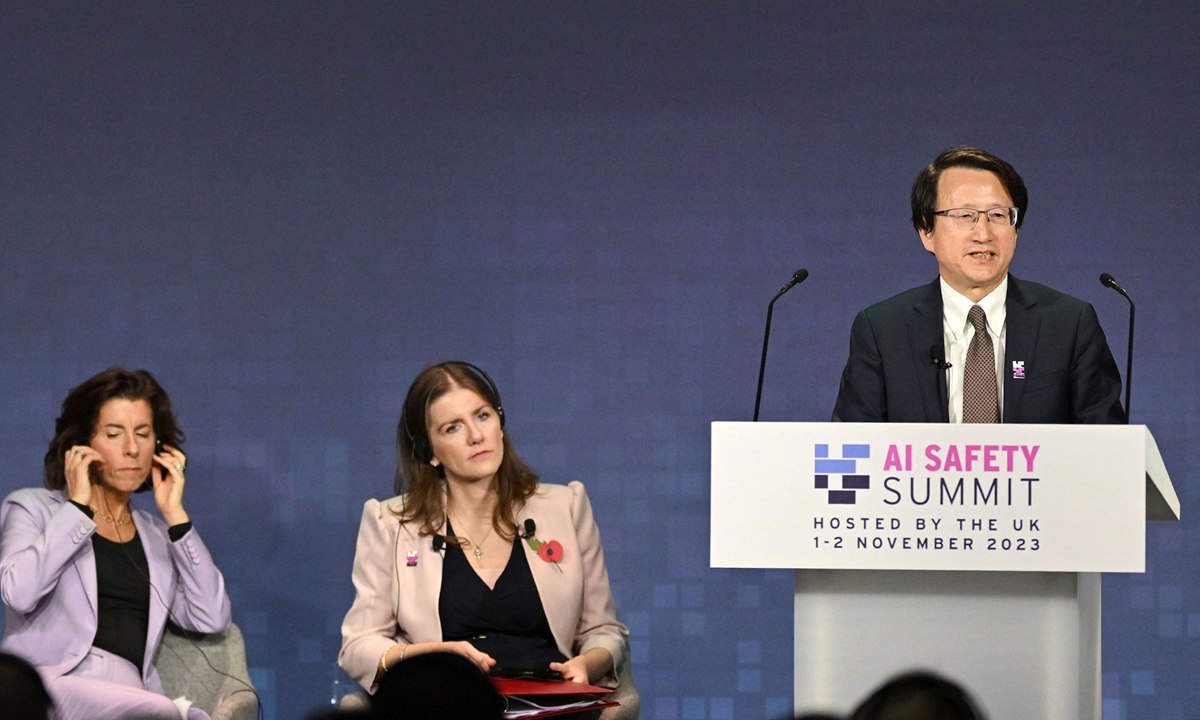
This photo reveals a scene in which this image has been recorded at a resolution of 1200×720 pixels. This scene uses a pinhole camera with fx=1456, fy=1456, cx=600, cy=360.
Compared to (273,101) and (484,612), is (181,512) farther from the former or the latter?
(273,101)

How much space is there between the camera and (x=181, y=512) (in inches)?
161

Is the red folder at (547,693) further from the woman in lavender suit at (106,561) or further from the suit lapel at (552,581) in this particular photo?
the woman in lavender suit at (106,561)

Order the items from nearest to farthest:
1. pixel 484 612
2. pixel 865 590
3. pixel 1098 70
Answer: pixel 865 590, pixel 484 612, pixel 1098 70

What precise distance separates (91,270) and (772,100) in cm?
246

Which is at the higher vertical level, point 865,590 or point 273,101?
point 273,101

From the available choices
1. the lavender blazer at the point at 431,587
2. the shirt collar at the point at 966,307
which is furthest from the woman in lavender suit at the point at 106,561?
the shirt collar at the point at 966,307

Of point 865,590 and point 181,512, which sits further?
point 181,512

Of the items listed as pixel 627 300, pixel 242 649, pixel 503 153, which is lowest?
pixel 242 649

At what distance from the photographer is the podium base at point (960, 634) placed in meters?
2.99

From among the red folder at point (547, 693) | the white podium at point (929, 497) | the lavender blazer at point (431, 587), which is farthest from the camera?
the lavender blazer at point (431, 587)

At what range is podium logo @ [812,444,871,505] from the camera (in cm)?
276

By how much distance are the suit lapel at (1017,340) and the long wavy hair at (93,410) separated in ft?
7.71

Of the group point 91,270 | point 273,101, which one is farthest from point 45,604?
point 273,101

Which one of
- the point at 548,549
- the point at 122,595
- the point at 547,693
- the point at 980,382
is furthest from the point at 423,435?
the point at 980,382
